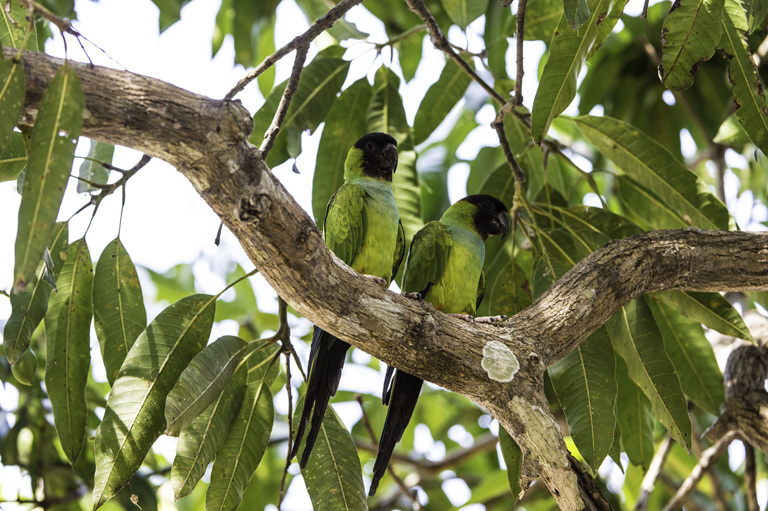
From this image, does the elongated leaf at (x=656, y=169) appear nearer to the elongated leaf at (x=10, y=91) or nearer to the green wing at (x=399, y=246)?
the green wing at (x=399, y=246)

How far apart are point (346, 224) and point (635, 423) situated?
178 cm

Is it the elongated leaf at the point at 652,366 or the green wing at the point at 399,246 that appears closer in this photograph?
the elongated leaf at the point at 652,366

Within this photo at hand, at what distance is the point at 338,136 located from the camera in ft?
11.9

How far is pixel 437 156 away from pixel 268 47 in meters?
1.66

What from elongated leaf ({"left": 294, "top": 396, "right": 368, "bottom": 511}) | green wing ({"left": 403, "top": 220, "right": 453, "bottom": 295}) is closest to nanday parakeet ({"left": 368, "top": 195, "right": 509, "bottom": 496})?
green wing ({"left": 403, "top": 220, "right": 453, "bottom": 295})

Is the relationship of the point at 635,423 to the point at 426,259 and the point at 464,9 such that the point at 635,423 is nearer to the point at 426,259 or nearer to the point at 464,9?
the point at 426,259

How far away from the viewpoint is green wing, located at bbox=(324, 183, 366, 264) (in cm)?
300

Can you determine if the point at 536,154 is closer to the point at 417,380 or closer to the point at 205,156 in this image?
the point at 417,380

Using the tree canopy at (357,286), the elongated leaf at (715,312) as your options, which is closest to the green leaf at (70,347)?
the tree canopy at (357,286)

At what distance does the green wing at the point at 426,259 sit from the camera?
3.20 meters

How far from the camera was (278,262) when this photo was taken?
204 centimetres

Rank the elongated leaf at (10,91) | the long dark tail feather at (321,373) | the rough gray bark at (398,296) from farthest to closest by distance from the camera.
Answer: the long dark tail feather at (321,373), the rough gray bark at (398,296), the elongated leaf at (10,91)

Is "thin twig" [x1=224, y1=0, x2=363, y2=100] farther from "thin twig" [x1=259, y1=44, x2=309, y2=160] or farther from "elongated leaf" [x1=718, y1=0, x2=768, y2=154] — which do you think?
"elongated leaf" [x1=718, y1=0, x2=768, y2=154]

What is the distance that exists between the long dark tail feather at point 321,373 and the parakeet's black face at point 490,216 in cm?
127
